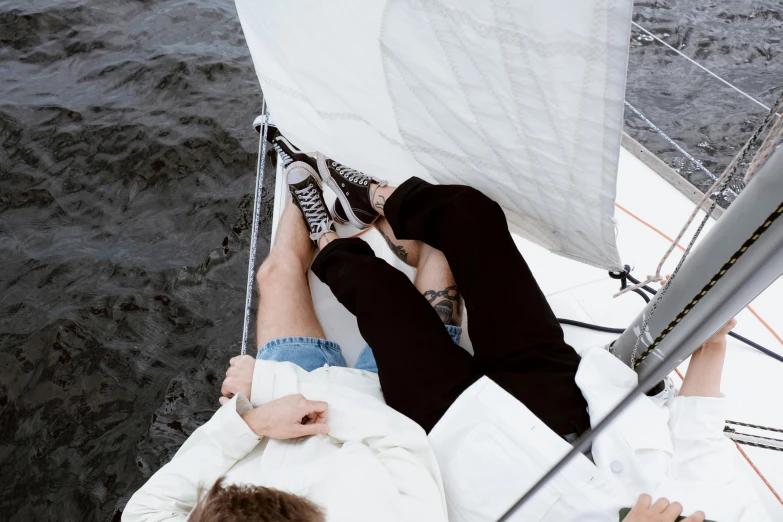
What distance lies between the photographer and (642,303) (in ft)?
4.41

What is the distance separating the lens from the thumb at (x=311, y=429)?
91 centimetres

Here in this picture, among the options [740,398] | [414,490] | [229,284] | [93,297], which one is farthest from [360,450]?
[93,297]

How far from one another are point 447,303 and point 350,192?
0.39m

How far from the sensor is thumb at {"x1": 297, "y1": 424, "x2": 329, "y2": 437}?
914mm

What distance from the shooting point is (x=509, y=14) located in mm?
701

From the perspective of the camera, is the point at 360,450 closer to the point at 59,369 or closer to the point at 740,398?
the point at 740,398

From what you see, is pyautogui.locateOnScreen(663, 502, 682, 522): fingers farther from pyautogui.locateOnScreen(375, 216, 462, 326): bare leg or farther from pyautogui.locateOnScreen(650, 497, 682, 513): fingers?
pyautogui.locateOnScreen(375, 216, 462, 326): bare leg

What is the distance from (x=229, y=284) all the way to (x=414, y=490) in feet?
4.16

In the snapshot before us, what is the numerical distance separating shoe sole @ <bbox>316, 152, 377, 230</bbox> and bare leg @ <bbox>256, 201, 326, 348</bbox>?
0.37ft

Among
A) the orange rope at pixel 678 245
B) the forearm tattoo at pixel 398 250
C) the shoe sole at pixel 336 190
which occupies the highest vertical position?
the orange rope at pixel 678 245

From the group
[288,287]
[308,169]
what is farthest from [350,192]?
[288,287]

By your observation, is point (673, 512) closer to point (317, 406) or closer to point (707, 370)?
point (707, 370)

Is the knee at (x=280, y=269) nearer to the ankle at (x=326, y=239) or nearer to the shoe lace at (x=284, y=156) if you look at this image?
the ankle at (x=326, y=239)

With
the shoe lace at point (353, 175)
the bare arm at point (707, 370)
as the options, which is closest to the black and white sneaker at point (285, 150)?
the shoe lace at point (353, 175)
